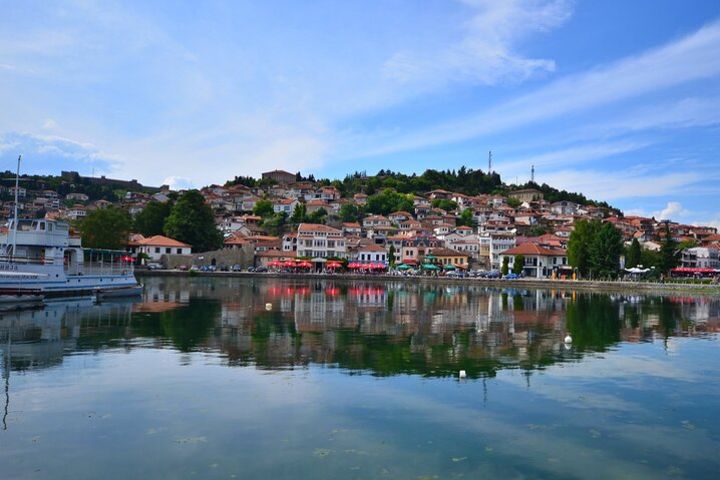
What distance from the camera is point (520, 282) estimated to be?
68812 millimetres

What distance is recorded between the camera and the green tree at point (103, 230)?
64688mm

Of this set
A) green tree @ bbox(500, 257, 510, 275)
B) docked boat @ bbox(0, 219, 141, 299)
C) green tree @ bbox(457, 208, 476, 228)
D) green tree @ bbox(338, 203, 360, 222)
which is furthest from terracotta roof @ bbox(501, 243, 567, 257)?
docked boat @ bbox(0, 219, 141, 299)

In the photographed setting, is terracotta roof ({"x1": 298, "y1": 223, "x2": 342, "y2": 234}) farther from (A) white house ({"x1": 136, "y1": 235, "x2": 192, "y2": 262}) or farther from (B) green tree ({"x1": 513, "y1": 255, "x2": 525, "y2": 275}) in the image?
(B) green tree ({"x1": 513, "y1": 255, "x2": 525, "y2": 275})

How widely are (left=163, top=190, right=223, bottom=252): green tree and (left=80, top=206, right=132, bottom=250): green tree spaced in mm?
16193

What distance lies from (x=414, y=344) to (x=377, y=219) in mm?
88302

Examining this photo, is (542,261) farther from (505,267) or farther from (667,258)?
(667,258)

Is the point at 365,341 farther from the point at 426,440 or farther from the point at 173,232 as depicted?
the point at 173,232

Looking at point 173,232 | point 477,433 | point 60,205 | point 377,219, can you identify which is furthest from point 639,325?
point 60,205

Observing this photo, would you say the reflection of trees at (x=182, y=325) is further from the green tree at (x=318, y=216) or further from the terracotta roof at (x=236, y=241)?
the green tree at (x=318, y=216)

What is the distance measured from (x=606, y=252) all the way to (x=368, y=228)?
142 feet

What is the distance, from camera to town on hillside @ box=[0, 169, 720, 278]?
81.9 m

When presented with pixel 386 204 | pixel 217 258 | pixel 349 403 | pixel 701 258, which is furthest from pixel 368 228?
pixel 349 403

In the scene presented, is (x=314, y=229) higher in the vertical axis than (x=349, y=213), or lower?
lower

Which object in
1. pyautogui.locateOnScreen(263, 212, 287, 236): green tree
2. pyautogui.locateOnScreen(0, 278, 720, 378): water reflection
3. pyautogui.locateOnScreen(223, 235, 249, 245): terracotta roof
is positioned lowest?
pyautogui.locateOnScreen(0, 278, 720, 378): water reflection
